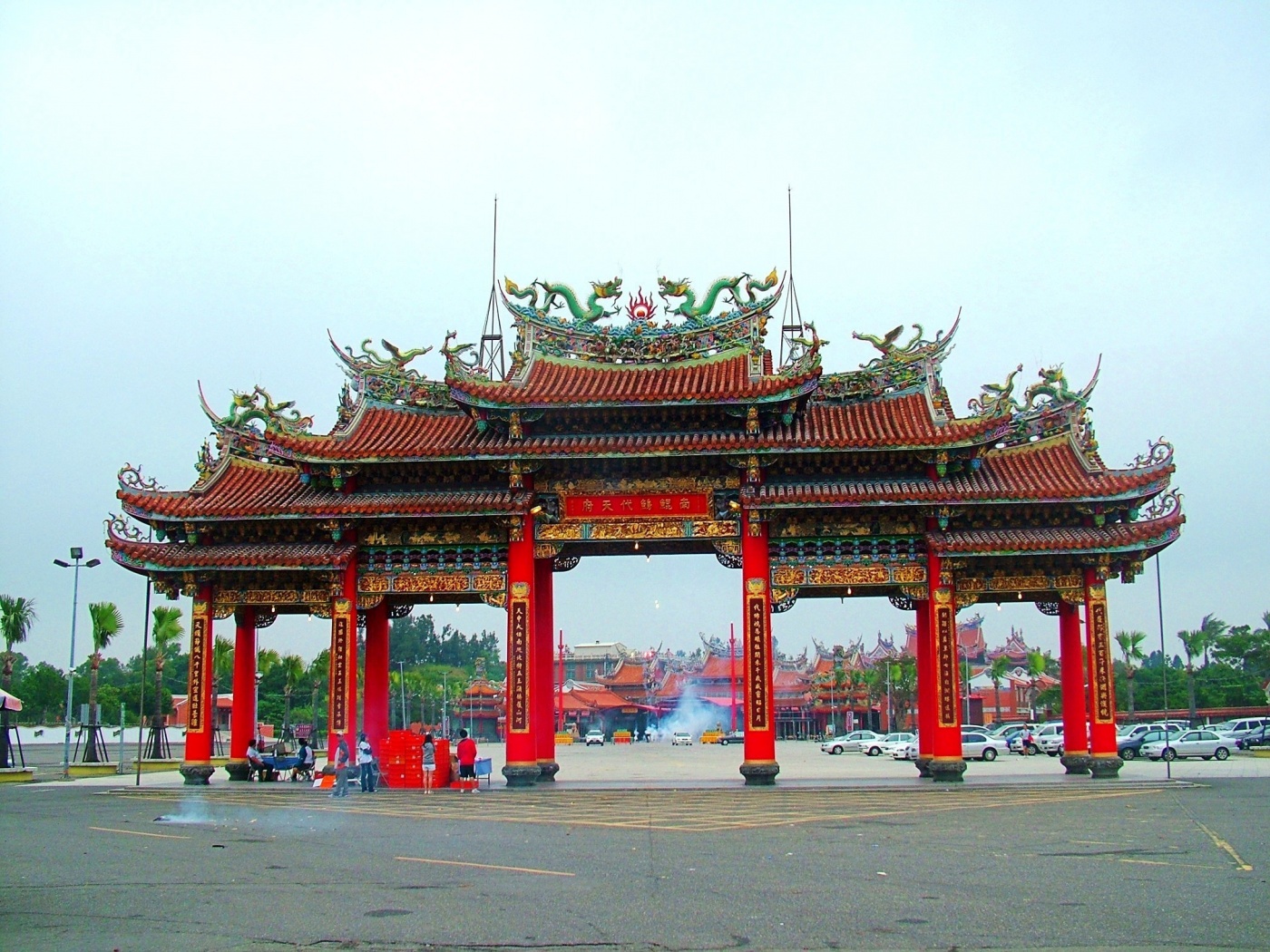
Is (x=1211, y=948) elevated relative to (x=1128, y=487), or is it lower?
lower

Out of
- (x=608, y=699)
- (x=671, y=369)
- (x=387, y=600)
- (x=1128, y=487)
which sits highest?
(x=671, y=369)

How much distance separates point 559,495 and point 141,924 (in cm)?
1940

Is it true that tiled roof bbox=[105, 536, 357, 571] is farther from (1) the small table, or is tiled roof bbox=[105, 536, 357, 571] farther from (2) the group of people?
(1) the small table

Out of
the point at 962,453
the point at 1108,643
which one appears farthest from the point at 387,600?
the point at 1108,643

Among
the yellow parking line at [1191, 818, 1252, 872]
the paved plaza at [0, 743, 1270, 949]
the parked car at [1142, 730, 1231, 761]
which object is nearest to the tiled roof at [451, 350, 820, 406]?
the paved plaza at [0, 743, 1270, 949]

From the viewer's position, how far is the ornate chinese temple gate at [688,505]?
28.9m

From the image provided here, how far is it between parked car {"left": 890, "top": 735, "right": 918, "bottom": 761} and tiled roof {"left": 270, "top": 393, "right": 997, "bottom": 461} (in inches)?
987

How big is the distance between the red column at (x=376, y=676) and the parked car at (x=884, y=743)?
33.0 m

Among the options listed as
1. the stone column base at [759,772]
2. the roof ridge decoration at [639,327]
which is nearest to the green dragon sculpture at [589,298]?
the roof ridge decoration at [639,327]

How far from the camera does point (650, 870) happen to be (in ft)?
49.0

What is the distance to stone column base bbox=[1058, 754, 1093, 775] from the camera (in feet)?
101

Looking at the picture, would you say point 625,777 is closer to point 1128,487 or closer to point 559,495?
point 559,495

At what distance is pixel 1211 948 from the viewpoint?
32.6 ft

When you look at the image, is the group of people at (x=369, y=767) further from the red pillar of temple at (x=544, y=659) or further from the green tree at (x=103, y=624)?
the green tree at (x=103, y=624)
